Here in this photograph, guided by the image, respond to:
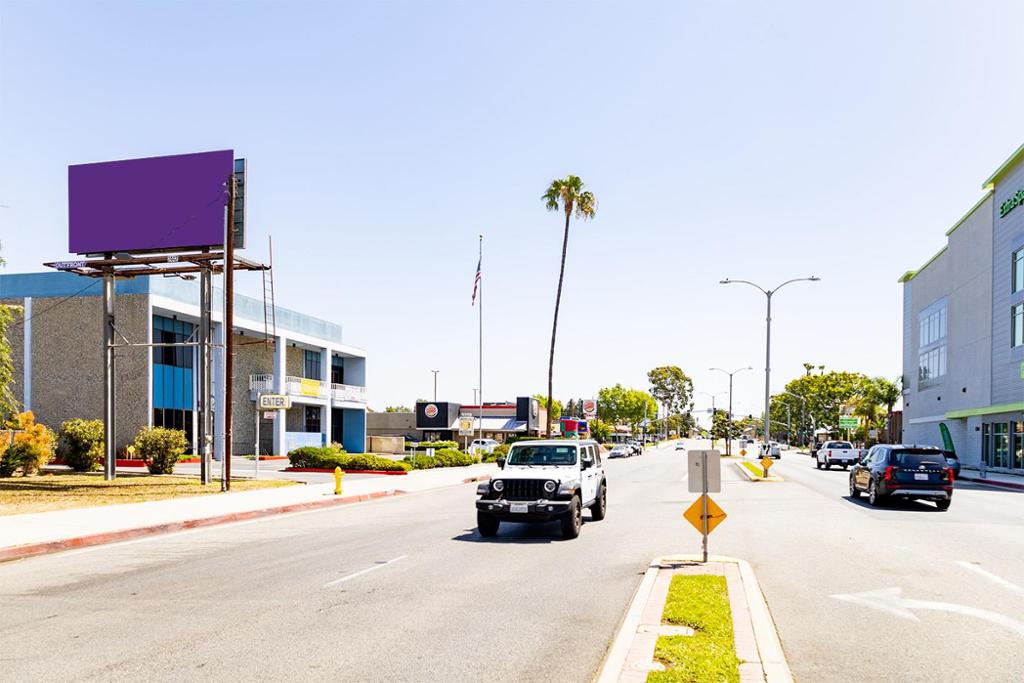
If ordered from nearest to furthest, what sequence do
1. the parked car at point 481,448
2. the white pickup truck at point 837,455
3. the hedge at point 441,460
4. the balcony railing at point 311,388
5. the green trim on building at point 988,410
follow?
the hedge at point 441,460
the green trim on building at point 988,410
the white pickup truck at point 837,455
the balcony railing at point 311,388
the parked car at point 481,448

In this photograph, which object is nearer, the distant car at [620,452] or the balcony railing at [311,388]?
the balcony railing at [311,388]

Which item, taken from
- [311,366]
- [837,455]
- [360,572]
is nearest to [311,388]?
[311,366]

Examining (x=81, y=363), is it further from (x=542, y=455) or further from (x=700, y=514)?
(x=700, y=514)

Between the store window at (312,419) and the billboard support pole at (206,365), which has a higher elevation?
the billboard support pole at (206,365)

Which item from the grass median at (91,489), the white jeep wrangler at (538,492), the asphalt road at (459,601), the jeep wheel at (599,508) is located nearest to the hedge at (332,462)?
the grass median at (91,489)

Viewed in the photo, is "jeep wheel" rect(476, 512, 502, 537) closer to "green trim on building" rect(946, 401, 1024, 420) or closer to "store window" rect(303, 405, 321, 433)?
"green trim on building" rect(946, 401, 1024, 420)

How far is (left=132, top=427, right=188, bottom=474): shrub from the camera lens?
3309cm

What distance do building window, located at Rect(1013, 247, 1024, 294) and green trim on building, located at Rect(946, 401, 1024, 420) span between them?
6.44 meters

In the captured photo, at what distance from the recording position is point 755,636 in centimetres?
746

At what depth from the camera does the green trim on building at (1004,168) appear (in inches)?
1780

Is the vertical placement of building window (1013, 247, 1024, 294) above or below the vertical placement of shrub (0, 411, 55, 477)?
above

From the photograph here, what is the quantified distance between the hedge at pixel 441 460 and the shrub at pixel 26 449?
16595 millimetres

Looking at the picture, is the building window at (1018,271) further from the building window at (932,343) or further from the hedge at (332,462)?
the hedge at (332,462)

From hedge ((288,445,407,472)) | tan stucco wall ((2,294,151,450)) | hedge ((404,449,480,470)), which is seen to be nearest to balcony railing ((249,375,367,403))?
tan stucco wall ((2,294,151,450))
